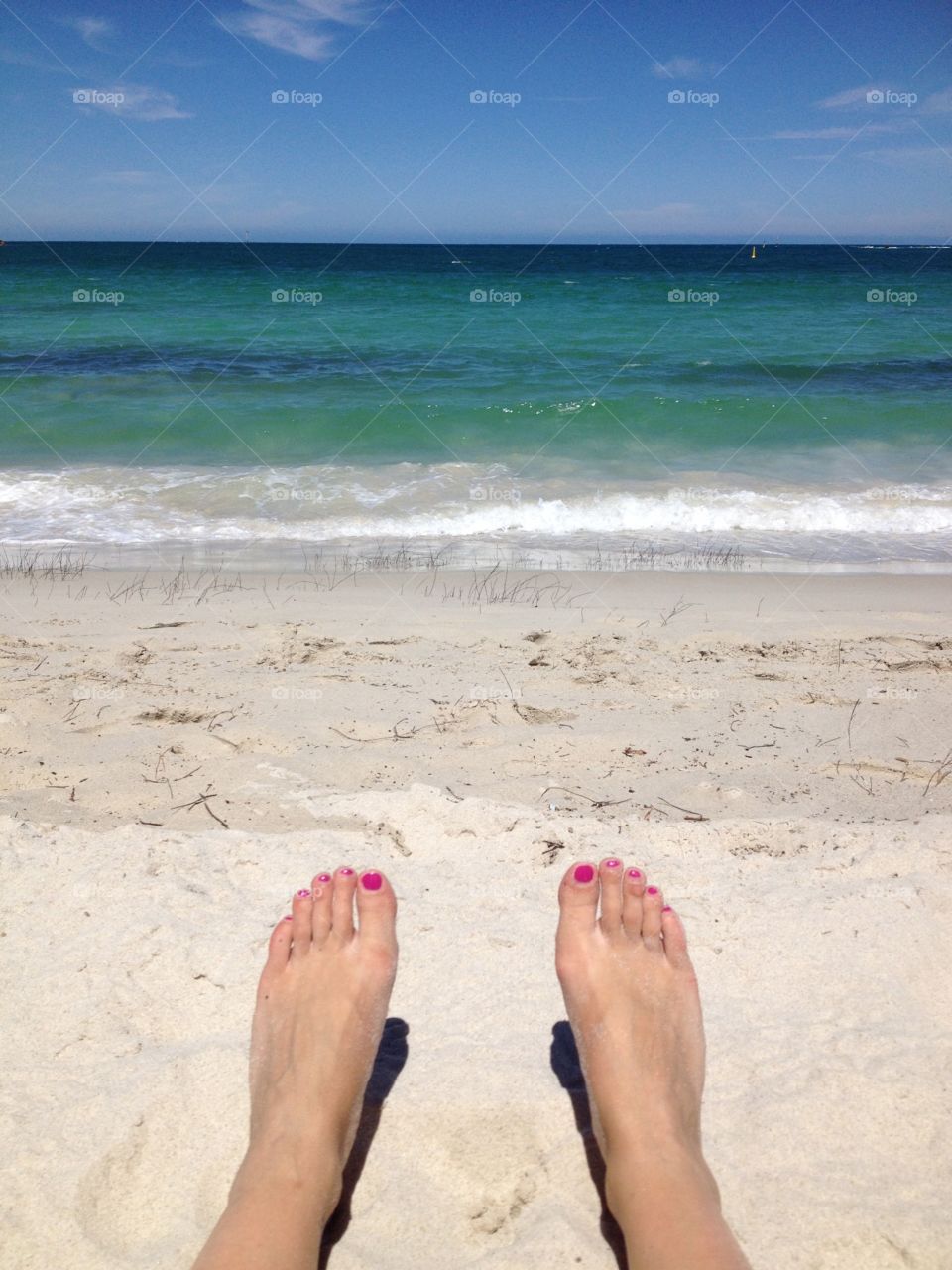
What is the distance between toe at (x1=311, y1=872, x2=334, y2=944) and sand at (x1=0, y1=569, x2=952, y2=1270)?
0.17 m

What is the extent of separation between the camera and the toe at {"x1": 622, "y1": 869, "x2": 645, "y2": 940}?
84.0 inches

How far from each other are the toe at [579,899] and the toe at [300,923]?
0.58 m

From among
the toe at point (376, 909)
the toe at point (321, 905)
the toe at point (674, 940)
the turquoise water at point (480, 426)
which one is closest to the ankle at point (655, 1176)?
the toe at point (674, 940)

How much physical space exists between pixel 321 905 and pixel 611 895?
2.22 ft

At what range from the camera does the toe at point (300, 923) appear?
6.91ft

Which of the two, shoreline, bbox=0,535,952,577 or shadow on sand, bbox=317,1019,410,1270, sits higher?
shoreline, bbox=0,535,952,577

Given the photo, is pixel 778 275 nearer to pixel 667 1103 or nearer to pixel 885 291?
pixel 885 291

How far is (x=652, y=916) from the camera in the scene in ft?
7.05

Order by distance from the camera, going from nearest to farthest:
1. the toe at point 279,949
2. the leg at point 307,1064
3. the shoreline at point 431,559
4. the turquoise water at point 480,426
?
the leg at point 307,1064, the toe at point 279,949, the shoreline at point 431,559, the turquoise water at point 480,426

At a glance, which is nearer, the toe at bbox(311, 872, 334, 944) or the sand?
the sand

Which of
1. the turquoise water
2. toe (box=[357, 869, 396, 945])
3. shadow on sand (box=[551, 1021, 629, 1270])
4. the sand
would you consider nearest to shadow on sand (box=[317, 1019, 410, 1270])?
the sand

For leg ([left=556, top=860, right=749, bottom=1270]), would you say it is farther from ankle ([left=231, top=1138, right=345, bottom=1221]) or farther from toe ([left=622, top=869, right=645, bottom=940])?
ankle ([left=231, top=1138, right=345, bottom=1221])

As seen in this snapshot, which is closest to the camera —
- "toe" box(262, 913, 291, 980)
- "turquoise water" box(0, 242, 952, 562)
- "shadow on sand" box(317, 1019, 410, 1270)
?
"shadow on sand" box(317, 1019, 410, 1270)

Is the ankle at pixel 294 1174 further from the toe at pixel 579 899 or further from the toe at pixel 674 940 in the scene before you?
the toe at pixel 674 940
